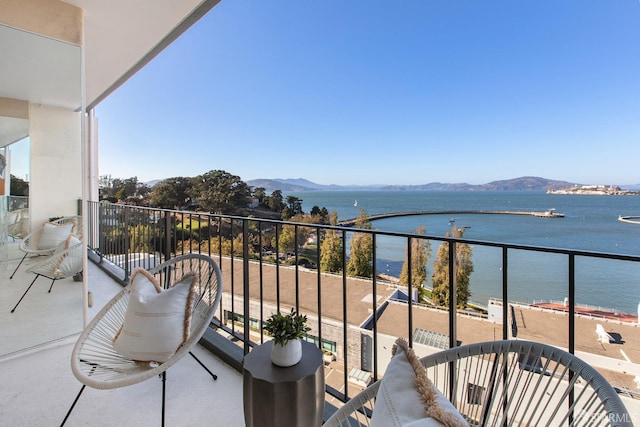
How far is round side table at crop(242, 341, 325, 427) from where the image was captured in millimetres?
1062

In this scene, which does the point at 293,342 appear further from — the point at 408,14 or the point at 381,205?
the point at 408,14

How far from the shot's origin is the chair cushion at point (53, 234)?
250 cm

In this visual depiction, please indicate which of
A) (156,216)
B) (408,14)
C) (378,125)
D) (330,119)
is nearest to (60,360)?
(156,216)

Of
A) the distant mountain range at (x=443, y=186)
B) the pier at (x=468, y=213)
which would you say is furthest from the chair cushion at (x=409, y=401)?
the distant mountain range at (x=443, y=186)

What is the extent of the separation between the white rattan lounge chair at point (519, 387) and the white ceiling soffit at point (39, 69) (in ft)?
10.2

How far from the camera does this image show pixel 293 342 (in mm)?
1179

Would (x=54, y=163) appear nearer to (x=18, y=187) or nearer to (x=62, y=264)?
(x=18, y=187)

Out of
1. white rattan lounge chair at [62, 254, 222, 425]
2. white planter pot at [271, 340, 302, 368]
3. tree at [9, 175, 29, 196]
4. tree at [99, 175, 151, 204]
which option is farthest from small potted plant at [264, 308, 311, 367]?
tree at [99, 175, 151, 204]

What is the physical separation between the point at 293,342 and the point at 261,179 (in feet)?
71.1

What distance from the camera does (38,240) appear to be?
98.0 inches

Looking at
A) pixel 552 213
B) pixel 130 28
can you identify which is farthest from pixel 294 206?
pixel 552 213

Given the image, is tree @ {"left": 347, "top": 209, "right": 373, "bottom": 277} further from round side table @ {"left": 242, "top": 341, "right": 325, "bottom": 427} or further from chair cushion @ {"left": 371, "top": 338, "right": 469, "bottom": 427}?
chair cushion @ {"left": 371, "top": 338, "right": 469, "bottom": 427}

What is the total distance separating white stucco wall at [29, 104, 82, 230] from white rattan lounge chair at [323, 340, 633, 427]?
3002mm

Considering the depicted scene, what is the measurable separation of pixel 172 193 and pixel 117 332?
14.7 metres
